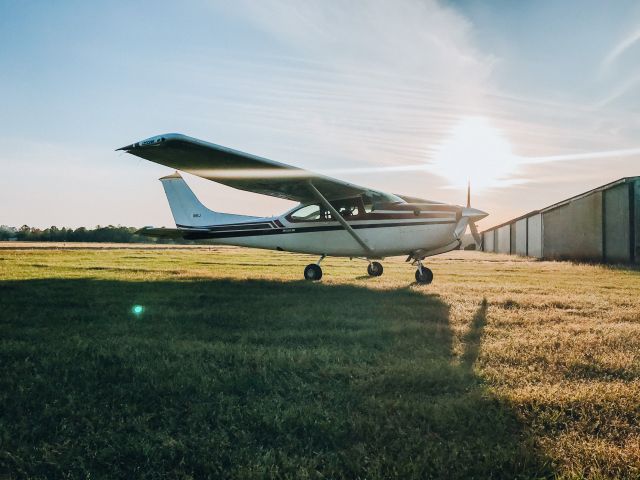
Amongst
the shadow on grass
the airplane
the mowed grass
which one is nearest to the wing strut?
the airplane

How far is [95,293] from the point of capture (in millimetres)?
7902

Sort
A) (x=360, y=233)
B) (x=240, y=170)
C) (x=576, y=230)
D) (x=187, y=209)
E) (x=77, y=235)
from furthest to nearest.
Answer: (x=77, y=235), (x=576, y=230), (x=187, y=209), (x=360, y=233), (x=240, y=170)

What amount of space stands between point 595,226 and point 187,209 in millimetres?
21994

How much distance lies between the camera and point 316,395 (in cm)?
306

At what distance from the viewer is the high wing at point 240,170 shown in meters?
8.88

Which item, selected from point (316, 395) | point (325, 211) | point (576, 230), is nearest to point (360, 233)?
point (325, 211)

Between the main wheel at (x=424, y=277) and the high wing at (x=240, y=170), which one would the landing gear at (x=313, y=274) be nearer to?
the high wing at (x=240, y=170)

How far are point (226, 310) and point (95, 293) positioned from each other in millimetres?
3264

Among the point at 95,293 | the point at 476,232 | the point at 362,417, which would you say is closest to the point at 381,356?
the point at 362,417

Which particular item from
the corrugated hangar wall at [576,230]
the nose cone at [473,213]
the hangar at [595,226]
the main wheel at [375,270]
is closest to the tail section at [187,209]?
the main wheel at [375,270]

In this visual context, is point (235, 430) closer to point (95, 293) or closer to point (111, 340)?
point (111, 340)

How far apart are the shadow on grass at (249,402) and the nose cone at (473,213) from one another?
16.7ft

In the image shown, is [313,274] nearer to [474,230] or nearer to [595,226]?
[474,230]

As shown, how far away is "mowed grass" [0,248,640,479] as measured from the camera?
2.22 meters
